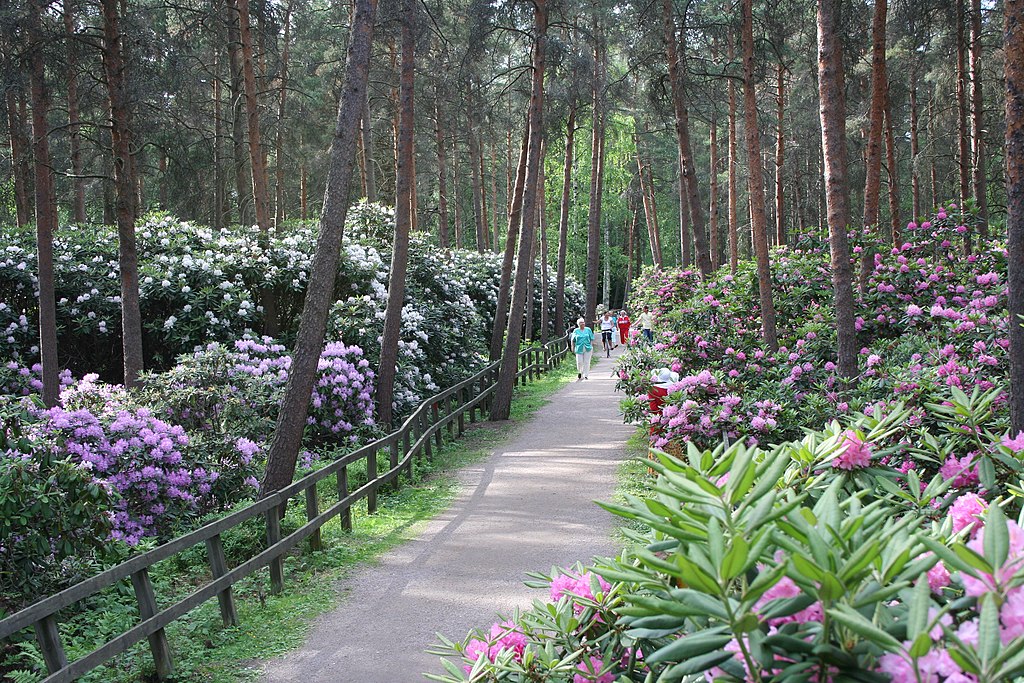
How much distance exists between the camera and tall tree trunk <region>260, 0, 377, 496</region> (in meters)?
8.84

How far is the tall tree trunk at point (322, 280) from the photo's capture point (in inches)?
348

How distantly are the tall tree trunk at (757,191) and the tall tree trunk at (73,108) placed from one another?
30.6 ft

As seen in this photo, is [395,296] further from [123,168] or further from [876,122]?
[876,122]

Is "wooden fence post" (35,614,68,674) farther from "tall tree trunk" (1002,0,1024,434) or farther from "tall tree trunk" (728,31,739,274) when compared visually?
"tall tree trunk" (728,31,739,274)

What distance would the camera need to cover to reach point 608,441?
13.9 metres

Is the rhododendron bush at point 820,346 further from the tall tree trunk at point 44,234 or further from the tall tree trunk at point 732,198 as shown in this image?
the tall tree trunk at point 44,234

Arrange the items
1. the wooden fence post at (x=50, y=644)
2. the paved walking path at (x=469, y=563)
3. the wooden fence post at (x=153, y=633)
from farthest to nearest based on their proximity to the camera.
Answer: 1. the paved walking path at (x=469, y=563)
2. the wooden fence post at (x=153, y=633)
3. the wooden fence post at (x=50, y=644)

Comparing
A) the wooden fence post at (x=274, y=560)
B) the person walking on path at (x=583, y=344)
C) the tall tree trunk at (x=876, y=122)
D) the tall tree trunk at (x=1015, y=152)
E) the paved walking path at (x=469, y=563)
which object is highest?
the tall tree trunk at (x=876, y=122)

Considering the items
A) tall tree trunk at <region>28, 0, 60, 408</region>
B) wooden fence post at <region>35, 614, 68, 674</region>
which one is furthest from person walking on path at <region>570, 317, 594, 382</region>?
wooden fence post at <region>35, 614, 68, 674</region>

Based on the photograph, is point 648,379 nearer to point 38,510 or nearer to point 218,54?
point 38,510

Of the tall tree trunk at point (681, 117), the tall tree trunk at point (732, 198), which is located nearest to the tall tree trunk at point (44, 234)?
the tall tree trunk at point (681, 117)

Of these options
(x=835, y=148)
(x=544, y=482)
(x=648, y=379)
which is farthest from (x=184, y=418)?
(x=835, y=148)

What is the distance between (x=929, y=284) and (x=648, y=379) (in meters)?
3.91

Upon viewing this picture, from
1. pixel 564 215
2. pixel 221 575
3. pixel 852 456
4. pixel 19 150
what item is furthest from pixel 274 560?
pixel 564 215
